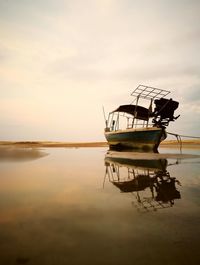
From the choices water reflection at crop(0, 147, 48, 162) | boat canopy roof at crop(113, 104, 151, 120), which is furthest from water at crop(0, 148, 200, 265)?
boat canopy roof at crop(113, 104, 151, 120)

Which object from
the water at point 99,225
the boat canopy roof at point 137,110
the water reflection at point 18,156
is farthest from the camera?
the boat canopy roof at point 137,110

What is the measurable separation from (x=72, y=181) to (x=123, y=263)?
5.92 meters

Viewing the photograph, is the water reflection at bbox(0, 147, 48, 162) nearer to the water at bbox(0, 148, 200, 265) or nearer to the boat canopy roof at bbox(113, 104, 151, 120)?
the water at bbox(0, 148, 200, 265)

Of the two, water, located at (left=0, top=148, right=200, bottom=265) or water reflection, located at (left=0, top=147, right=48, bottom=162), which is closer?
water, located at (left=0, top=148, right=200, bottom=265)

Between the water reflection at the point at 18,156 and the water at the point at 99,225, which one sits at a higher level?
the water reflection at the point at 18,156

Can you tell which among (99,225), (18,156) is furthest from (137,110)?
(99,225)

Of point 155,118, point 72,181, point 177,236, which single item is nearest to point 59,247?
point 177,236

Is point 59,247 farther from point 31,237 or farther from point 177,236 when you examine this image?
point 177,236

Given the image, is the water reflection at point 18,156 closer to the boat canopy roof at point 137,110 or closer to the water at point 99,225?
the water at point 99,225

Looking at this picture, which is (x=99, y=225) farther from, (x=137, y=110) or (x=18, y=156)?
(x=137, y=110)

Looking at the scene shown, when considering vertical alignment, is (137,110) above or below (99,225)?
above

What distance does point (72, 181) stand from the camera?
28.2ft

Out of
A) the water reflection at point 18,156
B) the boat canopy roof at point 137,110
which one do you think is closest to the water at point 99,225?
the water reflection at point 18,156

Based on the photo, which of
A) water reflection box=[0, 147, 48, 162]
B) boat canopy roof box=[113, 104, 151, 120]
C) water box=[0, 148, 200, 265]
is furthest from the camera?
boat canopy roof box=[113, 104, 151, 120]
